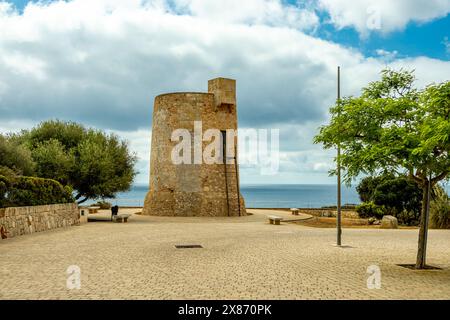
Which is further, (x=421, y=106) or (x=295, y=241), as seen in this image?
(x=295, y=241)

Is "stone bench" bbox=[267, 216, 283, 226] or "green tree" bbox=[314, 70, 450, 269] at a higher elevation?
"green tree" bbox=[314, 70, 450, 269]

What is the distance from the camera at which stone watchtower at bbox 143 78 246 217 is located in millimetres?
31609

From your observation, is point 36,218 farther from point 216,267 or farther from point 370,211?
point 370,211

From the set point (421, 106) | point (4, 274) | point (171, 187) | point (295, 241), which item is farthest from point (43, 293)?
point (171, 187)

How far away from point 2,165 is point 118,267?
15.2 m

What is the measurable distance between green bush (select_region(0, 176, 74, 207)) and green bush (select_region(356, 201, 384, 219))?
2334 cm

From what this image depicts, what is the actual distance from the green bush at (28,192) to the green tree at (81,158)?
347 centimetres

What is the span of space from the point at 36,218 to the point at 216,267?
12441 mm

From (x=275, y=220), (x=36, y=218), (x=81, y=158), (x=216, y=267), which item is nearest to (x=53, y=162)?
(x=81, y=158)

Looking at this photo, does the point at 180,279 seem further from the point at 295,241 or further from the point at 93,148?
the point at 93,148

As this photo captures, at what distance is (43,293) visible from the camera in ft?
26.8

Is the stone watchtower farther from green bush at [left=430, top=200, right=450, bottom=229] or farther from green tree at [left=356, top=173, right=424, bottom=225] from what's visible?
green bush at [left=430, top=200, right=450, bottom=229]

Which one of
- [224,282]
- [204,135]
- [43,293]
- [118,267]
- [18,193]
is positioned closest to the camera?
[43,293]

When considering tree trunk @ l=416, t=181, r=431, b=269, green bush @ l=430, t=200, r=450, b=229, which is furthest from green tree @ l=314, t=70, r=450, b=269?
green bush @ l=430, t=200, r=450, b=229
